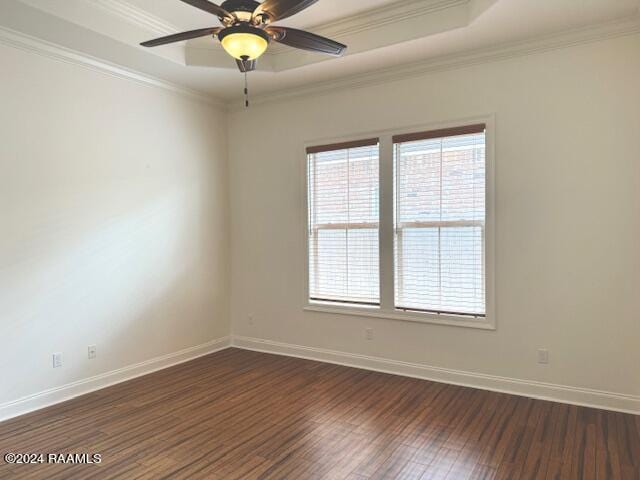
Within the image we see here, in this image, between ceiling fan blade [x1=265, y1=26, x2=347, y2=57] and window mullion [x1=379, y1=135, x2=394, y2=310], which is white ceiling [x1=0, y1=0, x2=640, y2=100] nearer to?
window mullion [x1=379, y1=135, x2=394, y2=310]

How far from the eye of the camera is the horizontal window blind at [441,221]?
12.6ft

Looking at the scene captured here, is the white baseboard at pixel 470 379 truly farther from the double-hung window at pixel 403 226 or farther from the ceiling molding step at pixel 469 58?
the ceiling molding step at pixel 469 58

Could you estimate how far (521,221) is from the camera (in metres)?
3.63

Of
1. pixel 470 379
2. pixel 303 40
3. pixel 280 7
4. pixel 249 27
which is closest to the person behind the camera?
pixel 280 7

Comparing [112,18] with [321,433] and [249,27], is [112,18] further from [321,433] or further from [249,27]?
[321,433]

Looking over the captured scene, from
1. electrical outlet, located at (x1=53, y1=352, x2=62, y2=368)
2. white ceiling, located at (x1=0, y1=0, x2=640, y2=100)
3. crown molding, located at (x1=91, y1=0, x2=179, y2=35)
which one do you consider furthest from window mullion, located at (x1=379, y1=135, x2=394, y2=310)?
electrical outlet, located at (x1=53, y1=352, x2=62, y2=368)

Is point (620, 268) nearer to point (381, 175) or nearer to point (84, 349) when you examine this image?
point (381, 175)

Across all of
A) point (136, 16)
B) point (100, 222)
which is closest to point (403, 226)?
point (100, 222)

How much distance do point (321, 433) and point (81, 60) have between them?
3.51 metres

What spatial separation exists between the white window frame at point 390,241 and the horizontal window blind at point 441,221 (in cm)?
5

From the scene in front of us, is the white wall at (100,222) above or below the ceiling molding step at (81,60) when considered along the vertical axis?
below

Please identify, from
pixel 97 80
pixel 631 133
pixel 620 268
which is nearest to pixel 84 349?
pixel 97 80

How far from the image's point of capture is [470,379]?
385 centimetres

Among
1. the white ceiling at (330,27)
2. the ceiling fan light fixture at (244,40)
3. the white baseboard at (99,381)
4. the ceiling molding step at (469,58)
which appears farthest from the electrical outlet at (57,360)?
the ceiling molding step at (469,58)
